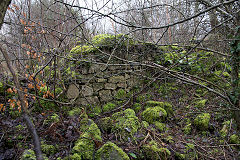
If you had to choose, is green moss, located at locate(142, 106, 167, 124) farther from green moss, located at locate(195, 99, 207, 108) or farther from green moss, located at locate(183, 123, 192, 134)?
green moss, located at locate(195, 99, 207, 108)

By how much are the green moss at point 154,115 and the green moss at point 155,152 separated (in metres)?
0.92

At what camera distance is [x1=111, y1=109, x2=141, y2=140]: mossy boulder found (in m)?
2.61

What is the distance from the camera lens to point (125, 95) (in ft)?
13.9

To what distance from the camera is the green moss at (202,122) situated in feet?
10.1

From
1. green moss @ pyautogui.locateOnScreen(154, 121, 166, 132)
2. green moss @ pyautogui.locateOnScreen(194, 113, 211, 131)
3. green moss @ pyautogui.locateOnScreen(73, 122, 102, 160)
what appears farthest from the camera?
green moss @ pyautogui.locateOnScreen(194, 113, 211, 131)

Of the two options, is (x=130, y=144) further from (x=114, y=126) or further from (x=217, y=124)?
(x=217, y=124)

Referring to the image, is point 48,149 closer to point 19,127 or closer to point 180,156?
point 19,127

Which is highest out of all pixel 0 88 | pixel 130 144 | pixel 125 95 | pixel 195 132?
pixel 0 88

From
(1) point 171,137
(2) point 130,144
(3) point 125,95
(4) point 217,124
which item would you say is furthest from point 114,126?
(4) point 217,124

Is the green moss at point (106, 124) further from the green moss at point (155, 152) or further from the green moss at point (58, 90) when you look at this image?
the green moss at point (58, 90)

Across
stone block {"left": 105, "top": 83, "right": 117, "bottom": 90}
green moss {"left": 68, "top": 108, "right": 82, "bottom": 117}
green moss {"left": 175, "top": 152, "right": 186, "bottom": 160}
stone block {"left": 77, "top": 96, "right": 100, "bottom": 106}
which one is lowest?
green moss {"left": 175, "top": 152, "right": 186, "bottom": 160}

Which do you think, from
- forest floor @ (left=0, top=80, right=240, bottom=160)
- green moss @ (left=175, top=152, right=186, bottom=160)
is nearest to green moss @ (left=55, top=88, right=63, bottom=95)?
forest floor @ (left=0, top=80, right=240, bottom=160)

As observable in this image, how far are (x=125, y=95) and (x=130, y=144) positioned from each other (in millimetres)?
1920

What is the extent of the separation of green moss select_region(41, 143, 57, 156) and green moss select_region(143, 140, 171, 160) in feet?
4.42
